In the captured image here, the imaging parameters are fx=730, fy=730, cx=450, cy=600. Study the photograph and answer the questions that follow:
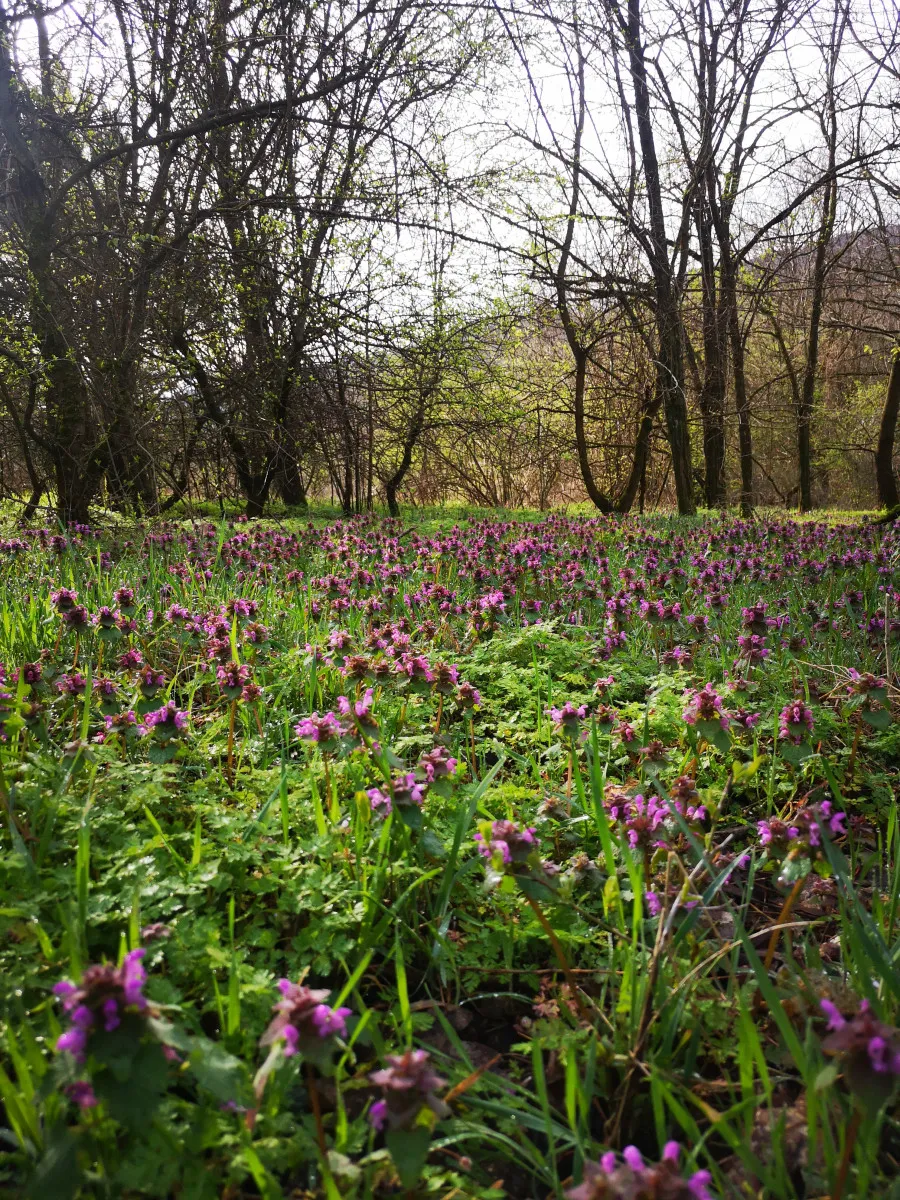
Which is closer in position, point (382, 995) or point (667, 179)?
point (382, 995)

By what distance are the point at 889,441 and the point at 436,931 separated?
1342 cm

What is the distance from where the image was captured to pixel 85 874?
4.73ft

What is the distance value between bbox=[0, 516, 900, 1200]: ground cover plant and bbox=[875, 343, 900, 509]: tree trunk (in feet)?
34.2

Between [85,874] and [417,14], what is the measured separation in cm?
934

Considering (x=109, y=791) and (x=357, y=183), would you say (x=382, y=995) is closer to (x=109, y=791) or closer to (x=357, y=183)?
(x=109, y=791)

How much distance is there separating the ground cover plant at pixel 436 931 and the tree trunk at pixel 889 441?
1043 centimetres

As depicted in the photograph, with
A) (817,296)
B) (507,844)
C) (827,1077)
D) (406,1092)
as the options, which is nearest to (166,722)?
(507,844)

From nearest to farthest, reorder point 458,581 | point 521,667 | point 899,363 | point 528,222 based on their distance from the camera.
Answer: point 521,667 < point 458,581 < point 899,363 < point 528,222

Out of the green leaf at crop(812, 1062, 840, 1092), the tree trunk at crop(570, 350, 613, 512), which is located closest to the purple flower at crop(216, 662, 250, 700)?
the green leaf at crop(812, 1062, 840, 1092)

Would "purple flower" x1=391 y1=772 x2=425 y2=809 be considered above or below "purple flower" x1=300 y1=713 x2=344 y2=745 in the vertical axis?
below

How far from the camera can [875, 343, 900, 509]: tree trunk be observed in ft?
38.8

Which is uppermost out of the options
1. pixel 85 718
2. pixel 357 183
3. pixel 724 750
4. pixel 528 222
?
pixel 528 222

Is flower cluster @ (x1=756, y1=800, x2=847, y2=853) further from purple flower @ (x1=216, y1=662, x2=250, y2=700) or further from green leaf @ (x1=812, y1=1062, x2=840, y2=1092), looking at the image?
purple flower @ (x1=216, y1=662, x2=250, y2=700)

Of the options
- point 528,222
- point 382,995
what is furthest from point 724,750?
point 528,222
